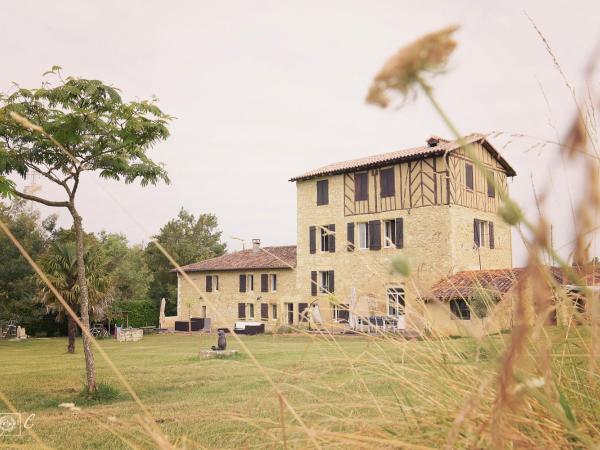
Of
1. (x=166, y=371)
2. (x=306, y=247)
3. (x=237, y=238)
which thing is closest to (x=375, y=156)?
(x=306, y=247)

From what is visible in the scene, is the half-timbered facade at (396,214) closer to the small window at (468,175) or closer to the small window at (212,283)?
the small window at (468,175)

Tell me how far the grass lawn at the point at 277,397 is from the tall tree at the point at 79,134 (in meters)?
1.89

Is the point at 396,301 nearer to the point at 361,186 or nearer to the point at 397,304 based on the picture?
the point at 397,304

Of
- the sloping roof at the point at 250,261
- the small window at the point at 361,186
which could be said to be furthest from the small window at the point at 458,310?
the sloping roof at the point at 250,261

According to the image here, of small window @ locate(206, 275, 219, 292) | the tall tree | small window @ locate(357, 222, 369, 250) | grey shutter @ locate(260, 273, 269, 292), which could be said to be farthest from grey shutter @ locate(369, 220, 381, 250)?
the tall tree

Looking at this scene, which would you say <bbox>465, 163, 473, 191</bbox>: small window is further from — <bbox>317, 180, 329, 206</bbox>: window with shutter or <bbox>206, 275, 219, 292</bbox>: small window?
<bbox>206, 275, 219, 292</bbox>: small window

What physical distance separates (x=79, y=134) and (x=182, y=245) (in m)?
40.3

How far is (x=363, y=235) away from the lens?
2530 centimetres

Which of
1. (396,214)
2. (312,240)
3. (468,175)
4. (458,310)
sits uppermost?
(468,175)

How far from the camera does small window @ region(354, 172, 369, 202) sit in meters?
25.2

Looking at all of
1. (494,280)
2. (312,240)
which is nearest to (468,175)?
(312,240)

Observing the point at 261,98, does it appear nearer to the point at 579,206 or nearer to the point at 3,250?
the point at 579,206

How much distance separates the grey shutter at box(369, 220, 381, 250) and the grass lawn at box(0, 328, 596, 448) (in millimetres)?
10134

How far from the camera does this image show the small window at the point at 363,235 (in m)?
25.2
